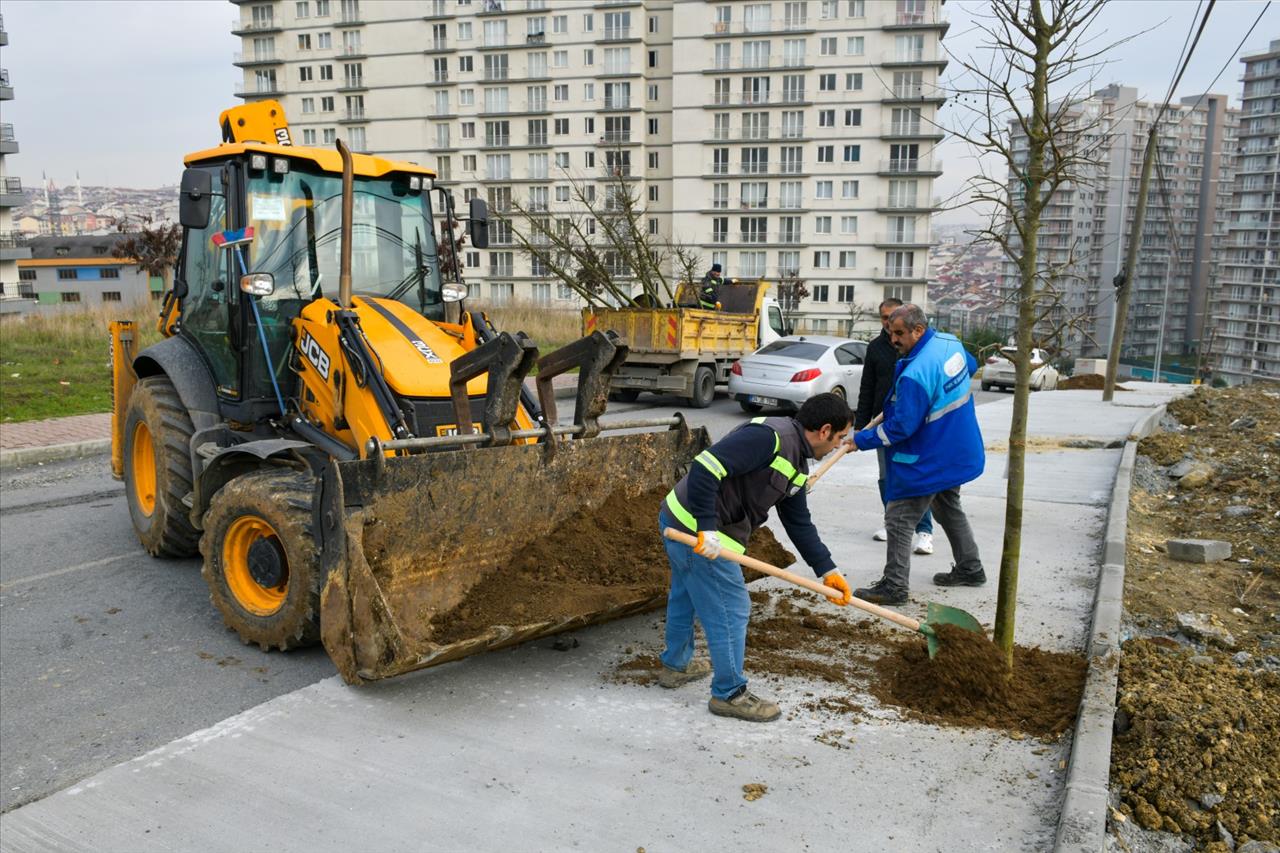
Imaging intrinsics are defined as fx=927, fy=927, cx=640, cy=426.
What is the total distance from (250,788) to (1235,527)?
25.8 ft

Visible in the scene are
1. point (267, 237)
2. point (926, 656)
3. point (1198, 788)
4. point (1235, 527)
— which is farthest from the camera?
point (1235, 527)

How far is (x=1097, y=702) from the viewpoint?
13.6 feet

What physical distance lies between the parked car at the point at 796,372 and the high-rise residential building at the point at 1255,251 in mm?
80664

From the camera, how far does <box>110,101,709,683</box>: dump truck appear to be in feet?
14.8

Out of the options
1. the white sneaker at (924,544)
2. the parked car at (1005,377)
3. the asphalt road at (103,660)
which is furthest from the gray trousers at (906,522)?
the parked car at (1005,377)

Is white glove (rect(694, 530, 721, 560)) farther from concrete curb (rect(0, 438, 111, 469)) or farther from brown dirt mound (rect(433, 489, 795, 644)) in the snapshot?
concrete curb (rect(0, 438, 111, 469))

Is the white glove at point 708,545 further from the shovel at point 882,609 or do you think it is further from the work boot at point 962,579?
the work boot at point 962,579

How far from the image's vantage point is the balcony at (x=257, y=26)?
76.9m

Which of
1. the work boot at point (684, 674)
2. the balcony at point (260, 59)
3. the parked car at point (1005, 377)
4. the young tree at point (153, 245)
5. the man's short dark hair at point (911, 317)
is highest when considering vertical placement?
the balcony at point (260, 59)

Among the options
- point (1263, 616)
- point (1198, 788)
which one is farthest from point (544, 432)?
point (1263, 616)

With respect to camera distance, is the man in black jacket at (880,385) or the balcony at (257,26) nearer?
the man in black jacket at (880,385)

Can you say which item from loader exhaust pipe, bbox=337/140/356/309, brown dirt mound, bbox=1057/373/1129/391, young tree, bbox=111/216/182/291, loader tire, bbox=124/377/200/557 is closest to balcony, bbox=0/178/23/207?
young tree, bbox=111/216/182/291

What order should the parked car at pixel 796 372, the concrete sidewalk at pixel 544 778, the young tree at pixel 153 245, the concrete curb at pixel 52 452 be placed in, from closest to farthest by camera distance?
1. the concrete sidewalk at pixel 544 778
2. the concrete curb at pixel 52 452
3. the parked car at pixel 796 372
4. the young tree at pixel 153 245

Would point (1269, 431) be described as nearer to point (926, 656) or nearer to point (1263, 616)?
point (1263, 616)
